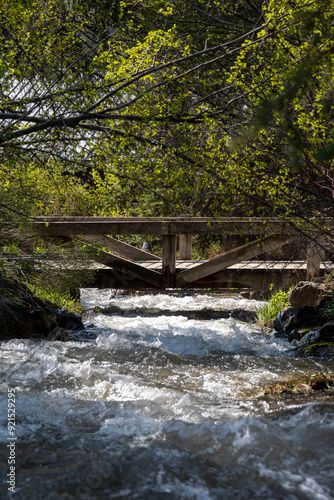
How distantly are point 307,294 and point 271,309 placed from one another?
30.2 inches

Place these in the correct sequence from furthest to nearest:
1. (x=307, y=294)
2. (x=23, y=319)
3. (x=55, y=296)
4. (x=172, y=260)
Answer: (x=172, y=260) → (x=55, y=296) → (x=307, y=294) → (x=23, y=319)

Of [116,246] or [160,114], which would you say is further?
[116,246]

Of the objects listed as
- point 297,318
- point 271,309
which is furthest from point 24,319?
point 271,309

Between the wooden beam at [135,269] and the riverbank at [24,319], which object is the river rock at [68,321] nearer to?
the riverbank at [24,319]

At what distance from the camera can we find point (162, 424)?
12.5ft

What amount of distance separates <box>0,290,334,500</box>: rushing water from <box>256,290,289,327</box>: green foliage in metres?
1.94

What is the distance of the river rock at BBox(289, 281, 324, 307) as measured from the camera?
8773 mm

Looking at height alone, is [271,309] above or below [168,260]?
below

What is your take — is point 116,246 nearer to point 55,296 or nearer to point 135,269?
point 135,269

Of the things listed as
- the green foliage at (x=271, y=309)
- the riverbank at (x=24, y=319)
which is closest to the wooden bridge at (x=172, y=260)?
the green foliage at (x=271, y=309)

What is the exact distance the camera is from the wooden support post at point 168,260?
31.9 feet

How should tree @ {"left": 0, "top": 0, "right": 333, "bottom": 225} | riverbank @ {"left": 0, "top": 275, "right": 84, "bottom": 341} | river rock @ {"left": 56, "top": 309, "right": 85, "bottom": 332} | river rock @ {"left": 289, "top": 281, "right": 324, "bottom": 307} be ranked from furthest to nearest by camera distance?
river rock @ {"left": 289, "top": 281, "right": 324, "bottom": 307}, river rock @ {"left": 56, "top": 309, "right": 85, "bottom": 332}, riverbank @ {"left": 0, "top": 275, "right": 84, "bottom": 341}, tree @ {"left": 0, "top": 0, "right": 333, "bottom": 225}

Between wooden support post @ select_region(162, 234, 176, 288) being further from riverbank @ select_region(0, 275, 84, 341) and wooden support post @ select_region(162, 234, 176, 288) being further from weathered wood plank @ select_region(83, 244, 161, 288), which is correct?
riverbank @ select_region(0, 275, 84, 341)

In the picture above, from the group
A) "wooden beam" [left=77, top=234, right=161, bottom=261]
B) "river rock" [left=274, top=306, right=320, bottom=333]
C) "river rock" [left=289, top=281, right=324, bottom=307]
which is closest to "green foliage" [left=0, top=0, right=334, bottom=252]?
"river rock" [left=274, top=306, right=320, bottom=333]
